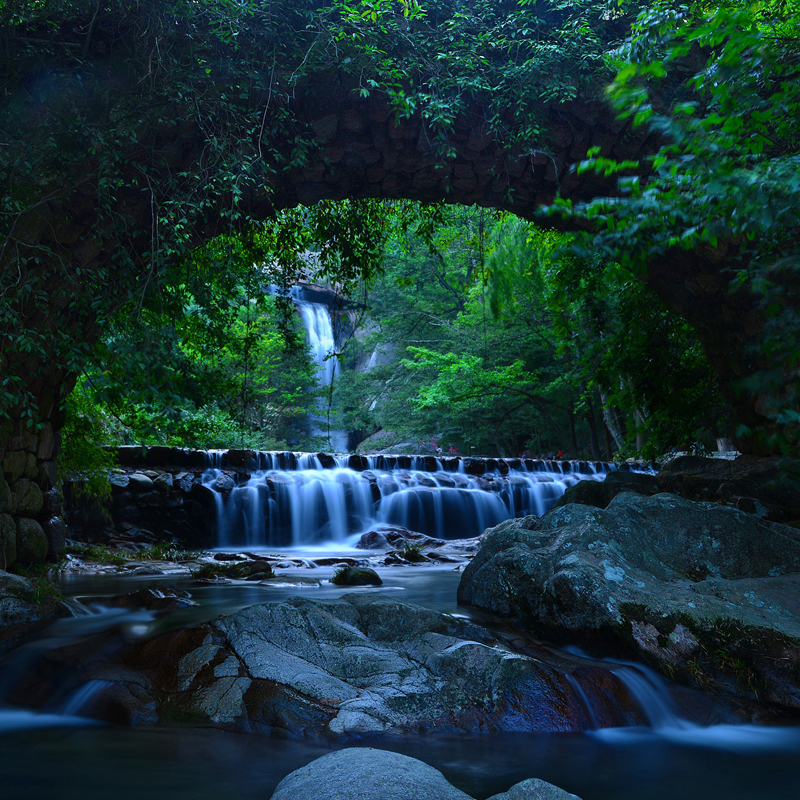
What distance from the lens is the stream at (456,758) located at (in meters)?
2.47

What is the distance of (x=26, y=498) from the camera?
19.3ft

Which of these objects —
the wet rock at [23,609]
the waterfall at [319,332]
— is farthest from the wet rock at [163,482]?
the waterfall at [319,332]

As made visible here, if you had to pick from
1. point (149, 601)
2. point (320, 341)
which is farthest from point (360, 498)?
point (320, 341)

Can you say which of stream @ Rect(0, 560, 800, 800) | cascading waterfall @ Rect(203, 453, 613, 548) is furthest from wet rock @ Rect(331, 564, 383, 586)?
cascading waterfall @ Rect(203, 453, 613, 548)

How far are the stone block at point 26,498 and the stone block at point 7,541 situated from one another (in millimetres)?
156

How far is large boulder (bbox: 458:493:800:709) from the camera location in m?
3.22

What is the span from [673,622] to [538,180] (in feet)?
15.7

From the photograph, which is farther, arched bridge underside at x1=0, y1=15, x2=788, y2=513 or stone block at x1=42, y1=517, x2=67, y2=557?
stone block at x1=42, y1=517, x2=67, y2=557

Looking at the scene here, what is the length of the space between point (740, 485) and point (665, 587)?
334 cm

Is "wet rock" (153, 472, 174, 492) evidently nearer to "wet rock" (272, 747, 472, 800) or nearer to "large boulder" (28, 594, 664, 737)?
"large boulder" (28, 594, 664, 737)

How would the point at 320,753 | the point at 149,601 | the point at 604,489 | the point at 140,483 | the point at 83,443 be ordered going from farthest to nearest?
1. the point at 140,483
2. the point at 83,443
3. the point at 604,489
4. the point at 149,601
5. the point at 320,753

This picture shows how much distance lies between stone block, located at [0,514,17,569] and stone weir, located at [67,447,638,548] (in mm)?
4828

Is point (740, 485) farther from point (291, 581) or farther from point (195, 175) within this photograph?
point (195, 175)

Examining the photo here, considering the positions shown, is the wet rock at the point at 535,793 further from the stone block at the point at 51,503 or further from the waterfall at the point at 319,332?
the waterfall at the point at 319,332
